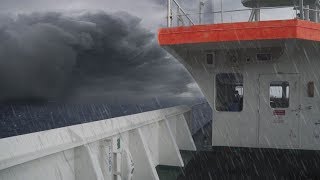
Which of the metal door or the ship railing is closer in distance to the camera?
the ship railing

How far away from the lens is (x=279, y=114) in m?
8.25

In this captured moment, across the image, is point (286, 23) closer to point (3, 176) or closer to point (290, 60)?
point (290, 60)

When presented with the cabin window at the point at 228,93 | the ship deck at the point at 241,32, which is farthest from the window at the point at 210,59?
the ship deck at the point at 241,32

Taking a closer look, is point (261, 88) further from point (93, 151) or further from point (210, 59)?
point (93, 151)

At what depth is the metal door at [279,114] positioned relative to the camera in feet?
26.8

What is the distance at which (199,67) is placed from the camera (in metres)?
8.72

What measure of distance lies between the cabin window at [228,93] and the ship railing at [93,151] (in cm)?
199

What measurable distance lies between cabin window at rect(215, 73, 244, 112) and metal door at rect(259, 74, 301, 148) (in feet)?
2.05

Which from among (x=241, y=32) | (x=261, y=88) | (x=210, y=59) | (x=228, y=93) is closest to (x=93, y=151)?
(x=241, y=32)

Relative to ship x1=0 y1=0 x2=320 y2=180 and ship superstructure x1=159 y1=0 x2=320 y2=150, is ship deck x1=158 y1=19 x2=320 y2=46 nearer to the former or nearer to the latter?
ship x1=0 y1=0 x2=320 y2=180

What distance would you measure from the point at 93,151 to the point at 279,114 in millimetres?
5504

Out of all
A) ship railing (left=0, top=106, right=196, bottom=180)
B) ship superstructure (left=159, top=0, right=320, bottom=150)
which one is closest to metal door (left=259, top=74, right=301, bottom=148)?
ship superstructure (left=159, top=0, right=320, bottom=150)

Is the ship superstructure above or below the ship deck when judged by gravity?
below

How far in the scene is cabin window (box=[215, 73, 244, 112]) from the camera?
28.5 ft
